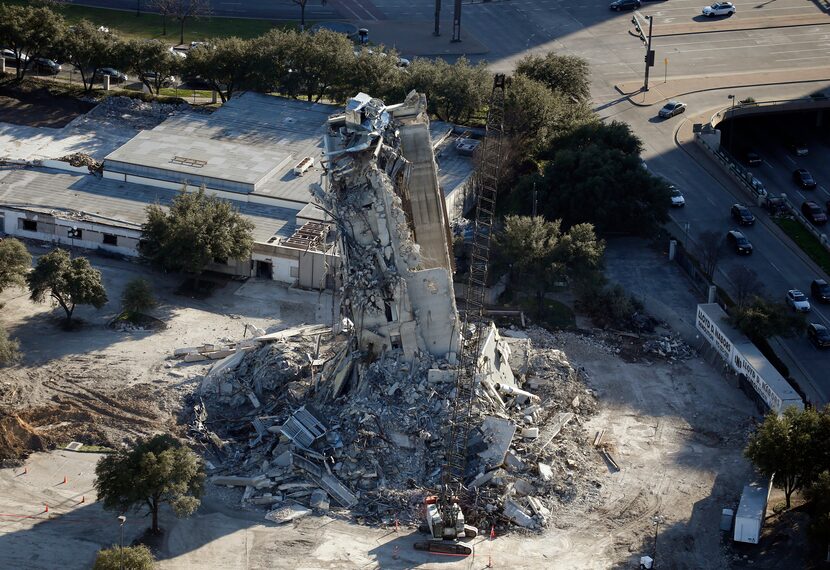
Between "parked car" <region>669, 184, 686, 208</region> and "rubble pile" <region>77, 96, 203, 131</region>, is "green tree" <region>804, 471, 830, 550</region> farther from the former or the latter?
"rubble pile" <region>77, 96, 203, 131</region>

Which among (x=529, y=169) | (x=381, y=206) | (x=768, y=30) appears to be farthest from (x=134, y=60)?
(x=768, y=30)

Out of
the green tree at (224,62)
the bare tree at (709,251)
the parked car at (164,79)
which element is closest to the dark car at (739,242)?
the bare tree at (709,251)

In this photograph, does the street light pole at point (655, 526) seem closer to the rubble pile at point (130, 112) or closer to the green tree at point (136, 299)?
the green tree at point (136, 299)

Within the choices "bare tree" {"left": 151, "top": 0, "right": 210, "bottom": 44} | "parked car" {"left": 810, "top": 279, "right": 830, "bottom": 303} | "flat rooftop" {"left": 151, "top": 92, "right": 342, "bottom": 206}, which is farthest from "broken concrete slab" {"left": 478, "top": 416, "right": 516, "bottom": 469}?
"bare tree" {"left": 151, "top": 0, "right": 210, "bottom": 44}

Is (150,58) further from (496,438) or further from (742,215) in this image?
(496,438)

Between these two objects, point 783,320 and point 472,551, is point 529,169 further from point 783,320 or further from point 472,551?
point 472,551
